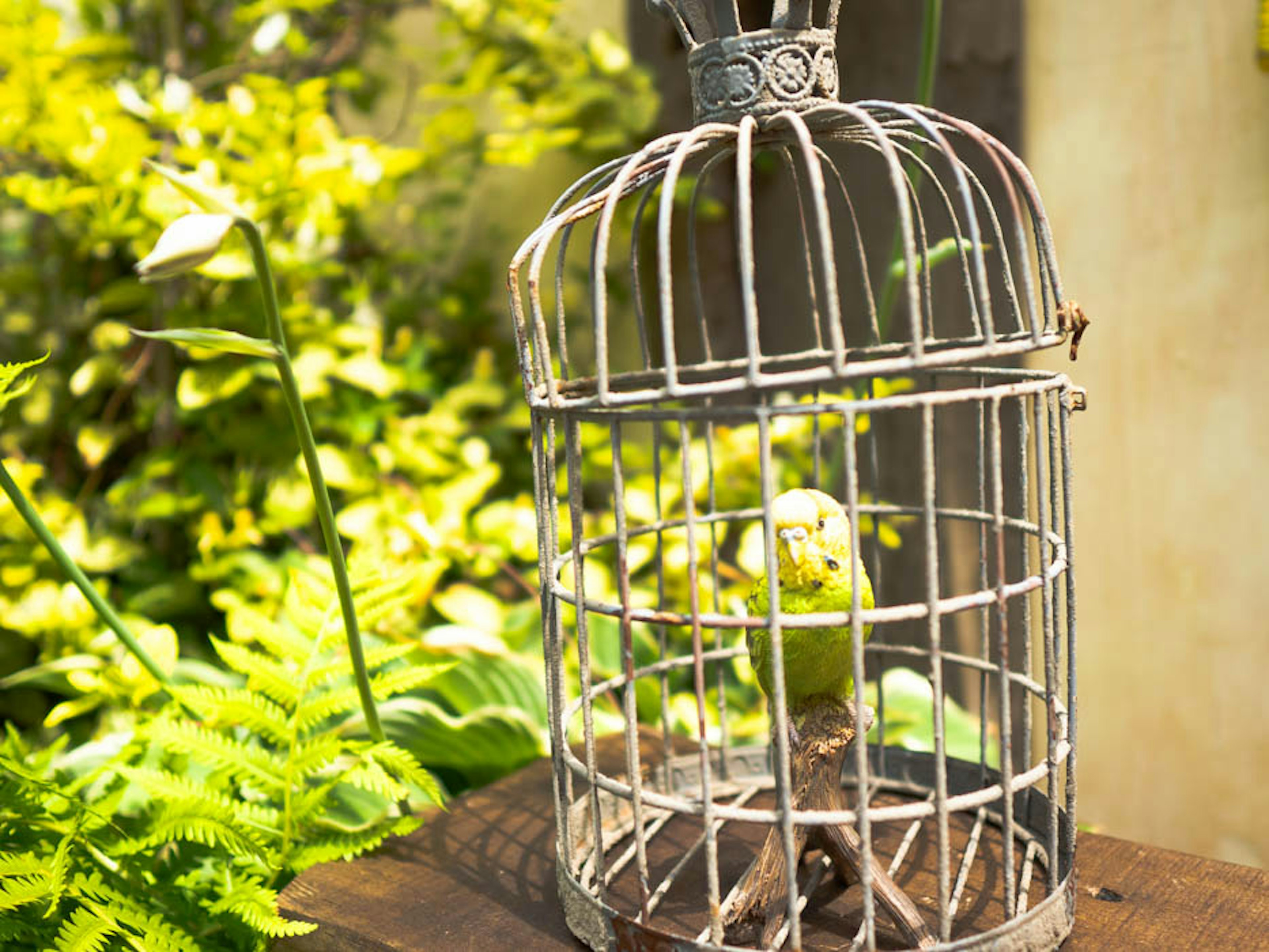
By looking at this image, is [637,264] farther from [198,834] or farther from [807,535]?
[198,834]

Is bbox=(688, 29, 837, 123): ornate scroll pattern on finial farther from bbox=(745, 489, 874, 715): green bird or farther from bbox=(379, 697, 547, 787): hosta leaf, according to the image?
bbox=(379, 697, 547, 787): hosta leaf

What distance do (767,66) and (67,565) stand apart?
82 centimetres

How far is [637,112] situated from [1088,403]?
1032 millimetres

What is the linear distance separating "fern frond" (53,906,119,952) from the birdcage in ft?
1.34

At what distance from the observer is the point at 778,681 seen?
76cm

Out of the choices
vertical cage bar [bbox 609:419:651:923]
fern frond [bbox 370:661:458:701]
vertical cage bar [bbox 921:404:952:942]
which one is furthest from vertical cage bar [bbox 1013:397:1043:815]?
fern frond [bbox 370:661:458:701]

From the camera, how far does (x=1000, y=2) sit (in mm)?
1726

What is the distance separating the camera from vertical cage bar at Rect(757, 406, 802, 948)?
73 centimetres

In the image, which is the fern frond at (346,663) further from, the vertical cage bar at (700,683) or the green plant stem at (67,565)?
the vertical cage bar at (700,683)

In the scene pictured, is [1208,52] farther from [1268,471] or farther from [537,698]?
[537,698]

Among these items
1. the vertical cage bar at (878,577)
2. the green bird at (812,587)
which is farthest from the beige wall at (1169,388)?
the green bird at (812,587)

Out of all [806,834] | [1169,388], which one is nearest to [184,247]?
[806,834]

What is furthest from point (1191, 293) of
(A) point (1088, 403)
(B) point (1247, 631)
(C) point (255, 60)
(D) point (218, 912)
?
(C) point (255, 60)

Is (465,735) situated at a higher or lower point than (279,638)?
lower
